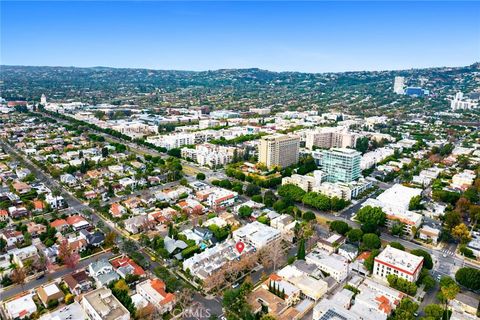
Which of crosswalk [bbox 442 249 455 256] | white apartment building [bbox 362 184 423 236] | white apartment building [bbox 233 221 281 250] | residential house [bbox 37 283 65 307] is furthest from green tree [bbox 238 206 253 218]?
crosswalk [bbox 442 249 455 256]

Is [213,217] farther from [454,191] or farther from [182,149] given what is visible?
[454,191]

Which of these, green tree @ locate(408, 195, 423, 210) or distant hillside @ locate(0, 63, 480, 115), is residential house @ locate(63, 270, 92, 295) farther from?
distant hillside @ locate(0, 63, 480, 115)

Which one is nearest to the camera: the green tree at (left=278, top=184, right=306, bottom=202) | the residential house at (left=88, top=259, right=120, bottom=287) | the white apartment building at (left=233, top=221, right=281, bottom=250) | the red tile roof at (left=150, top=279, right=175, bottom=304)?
the red tile roof at (left=150, top=279, right=175, bottom=304)

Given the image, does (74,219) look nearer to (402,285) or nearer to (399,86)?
(402,285)

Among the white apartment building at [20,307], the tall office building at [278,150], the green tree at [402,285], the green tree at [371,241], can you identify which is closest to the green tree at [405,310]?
the green tree at [402,285]

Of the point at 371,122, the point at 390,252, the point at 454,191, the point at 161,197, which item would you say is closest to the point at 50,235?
the point at 161,197

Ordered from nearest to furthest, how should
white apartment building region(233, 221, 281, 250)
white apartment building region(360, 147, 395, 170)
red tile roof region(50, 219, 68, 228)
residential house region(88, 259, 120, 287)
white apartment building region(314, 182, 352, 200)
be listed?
1. residential house region(88, 259, 120, 287)
2. white apartment building region(233, 221, 281, 250)
3. red tile roof region(50, 219, 68, 228)
4. white apartment building region(314, 182, 352, 200)
5. white apartment building region(360, 147, 395, 170)

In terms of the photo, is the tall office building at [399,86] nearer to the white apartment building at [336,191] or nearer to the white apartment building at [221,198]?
the white apartment building at [336,191]
